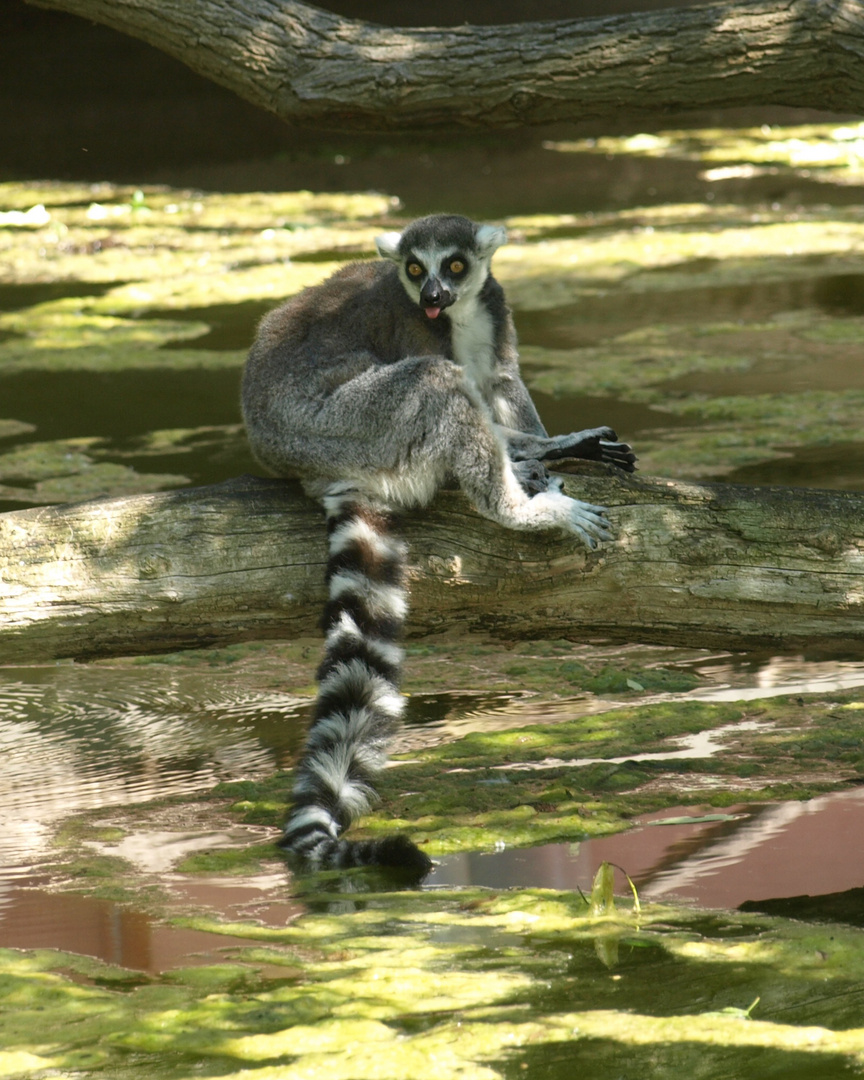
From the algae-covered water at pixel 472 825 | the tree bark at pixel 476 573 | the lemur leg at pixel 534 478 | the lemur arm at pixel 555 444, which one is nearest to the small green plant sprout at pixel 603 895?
the algae-covered water at pixel 472 825

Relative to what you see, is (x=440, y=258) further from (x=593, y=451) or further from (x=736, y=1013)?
(x=736, y=1013)

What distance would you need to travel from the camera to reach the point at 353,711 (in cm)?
356

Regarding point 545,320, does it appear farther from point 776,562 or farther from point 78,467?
point 776,562

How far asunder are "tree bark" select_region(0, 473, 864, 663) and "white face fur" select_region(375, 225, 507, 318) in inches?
34.1

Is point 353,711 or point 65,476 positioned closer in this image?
point 353,711

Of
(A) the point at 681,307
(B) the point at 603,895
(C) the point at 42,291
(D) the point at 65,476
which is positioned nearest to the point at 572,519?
(B) the point at 603,895

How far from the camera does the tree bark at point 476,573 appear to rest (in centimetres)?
393

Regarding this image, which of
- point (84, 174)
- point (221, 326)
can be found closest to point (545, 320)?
point (221, 326)

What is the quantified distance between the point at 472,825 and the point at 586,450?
4.37 feet

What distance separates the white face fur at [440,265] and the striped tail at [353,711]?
3.34 ft

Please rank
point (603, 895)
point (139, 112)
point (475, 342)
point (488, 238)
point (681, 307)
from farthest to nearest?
point (139, 112), point (681, 307), point (488, 238), point (475, 342), point (603, 895)

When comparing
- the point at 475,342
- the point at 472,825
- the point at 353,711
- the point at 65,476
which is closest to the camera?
the point at 353,711

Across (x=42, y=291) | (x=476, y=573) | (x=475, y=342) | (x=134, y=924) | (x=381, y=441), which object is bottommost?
(x=134, y=924)

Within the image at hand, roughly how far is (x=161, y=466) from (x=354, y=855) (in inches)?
178
